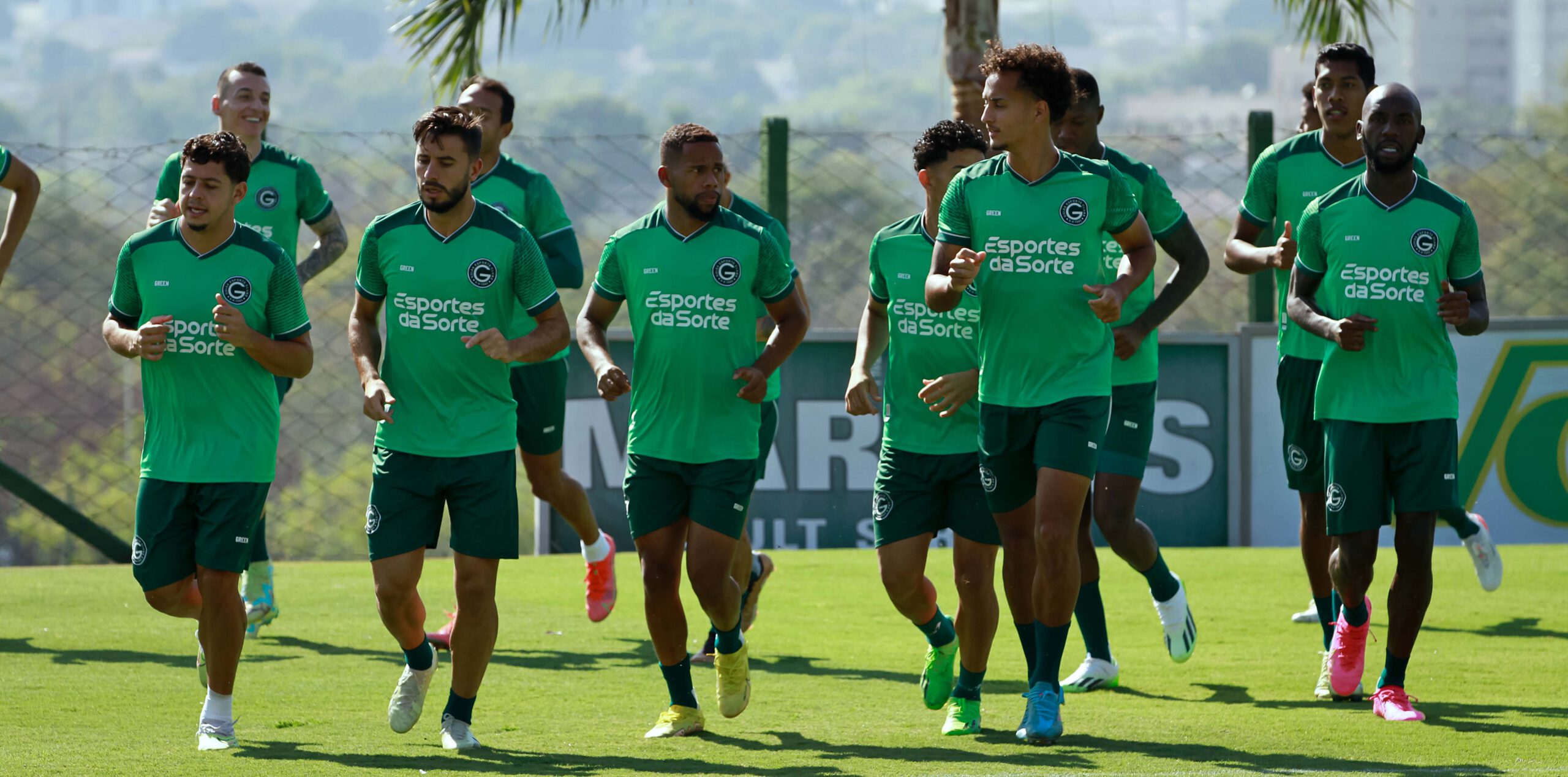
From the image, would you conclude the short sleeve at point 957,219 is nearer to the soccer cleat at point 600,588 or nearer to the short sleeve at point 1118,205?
the short sleeve at point 1118,205

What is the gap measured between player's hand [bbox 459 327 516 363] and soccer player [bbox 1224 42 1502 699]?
2.93 m

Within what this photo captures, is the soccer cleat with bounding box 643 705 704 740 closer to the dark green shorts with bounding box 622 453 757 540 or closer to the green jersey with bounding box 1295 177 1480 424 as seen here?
the dark green shorts with bounding box 622 453 757 540

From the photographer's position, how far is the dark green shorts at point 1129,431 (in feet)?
22.5

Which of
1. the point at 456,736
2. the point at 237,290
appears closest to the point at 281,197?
the point at 237,290

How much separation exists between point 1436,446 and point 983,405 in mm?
1557

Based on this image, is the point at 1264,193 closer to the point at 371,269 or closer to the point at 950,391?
the point at 950,391

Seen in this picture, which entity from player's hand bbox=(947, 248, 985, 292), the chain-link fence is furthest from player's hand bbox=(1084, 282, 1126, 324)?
the chain-link fence

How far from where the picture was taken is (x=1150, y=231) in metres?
5.88

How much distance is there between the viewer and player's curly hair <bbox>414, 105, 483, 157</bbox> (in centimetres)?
561

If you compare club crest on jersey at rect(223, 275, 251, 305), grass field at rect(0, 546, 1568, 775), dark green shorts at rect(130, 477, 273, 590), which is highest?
club crest on jersey at rect(223, 275, 251, 305)

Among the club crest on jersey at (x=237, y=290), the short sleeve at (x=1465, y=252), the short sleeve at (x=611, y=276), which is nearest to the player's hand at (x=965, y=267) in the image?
the short sleeve at (x=611, y=276)

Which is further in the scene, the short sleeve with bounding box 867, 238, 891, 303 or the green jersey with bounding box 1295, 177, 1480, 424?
the short sleeve with bounding box 867, 238, 891, 303

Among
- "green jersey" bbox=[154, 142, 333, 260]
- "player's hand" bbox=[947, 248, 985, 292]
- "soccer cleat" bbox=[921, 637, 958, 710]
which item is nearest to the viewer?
"player's hand" bbox=[947, 248, 985, 292]

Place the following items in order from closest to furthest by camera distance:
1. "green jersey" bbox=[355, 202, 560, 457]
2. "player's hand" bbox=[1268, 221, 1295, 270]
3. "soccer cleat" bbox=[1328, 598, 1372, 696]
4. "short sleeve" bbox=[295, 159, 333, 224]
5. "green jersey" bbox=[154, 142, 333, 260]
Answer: "green jersey" bbox=[355, 202, 560, 457]
"soccer cleat" bbox=[1328, 598, 1372, 696]
"player's hand" bbox=[1268, 221, 1295, 270]
"green jersey" bbox=[154, 142, 333, 260]
"short sleeve" bbox=[295, 159, 333, 224]
